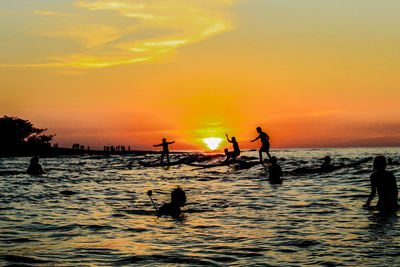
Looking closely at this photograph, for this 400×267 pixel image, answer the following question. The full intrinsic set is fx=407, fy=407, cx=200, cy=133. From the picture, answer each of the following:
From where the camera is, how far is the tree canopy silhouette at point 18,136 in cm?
9038

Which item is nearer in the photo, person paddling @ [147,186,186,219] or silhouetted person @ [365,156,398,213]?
silhouetted person @ [365,156,398,213]

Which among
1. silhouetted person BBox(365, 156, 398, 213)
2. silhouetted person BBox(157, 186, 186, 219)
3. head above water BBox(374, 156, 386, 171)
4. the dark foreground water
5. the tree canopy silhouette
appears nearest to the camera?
the dark foreground water

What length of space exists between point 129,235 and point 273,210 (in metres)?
4.83

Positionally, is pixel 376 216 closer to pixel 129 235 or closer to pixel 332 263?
pixel 332 263

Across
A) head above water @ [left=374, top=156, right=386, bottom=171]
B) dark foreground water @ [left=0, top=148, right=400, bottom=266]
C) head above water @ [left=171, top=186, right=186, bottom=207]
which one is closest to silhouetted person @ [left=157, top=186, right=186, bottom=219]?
head above water @ [left=171, top=186, right=186, bottom=207]

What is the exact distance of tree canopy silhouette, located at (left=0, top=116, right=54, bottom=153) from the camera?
297 ft

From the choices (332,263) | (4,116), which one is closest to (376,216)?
(332,263)

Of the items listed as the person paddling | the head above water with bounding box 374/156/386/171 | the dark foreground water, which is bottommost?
the dark foreground water

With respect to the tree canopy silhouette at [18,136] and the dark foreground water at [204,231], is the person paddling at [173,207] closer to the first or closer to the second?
the dark foreground water at [204,231]

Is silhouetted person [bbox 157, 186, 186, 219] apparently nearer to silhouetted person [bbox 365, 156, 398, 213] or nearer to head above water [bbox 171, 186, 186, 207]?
head above water [bbox 171, 186, 186, 207]

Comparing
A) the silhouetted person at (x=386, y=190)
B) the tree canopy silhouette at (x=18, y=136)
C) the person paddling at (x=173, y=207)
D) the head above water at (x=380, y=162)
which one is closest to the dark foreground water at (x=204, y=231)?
the person paddling at (x=173, y=207)

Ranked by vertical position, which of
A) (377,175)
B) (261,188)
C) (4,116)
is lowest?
(261,188)

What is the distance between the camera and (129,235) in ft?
29.3

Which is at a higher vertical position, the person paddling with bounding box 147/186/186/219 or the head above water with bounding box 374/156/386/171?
the head above water with bounding box 374/156/386/171
